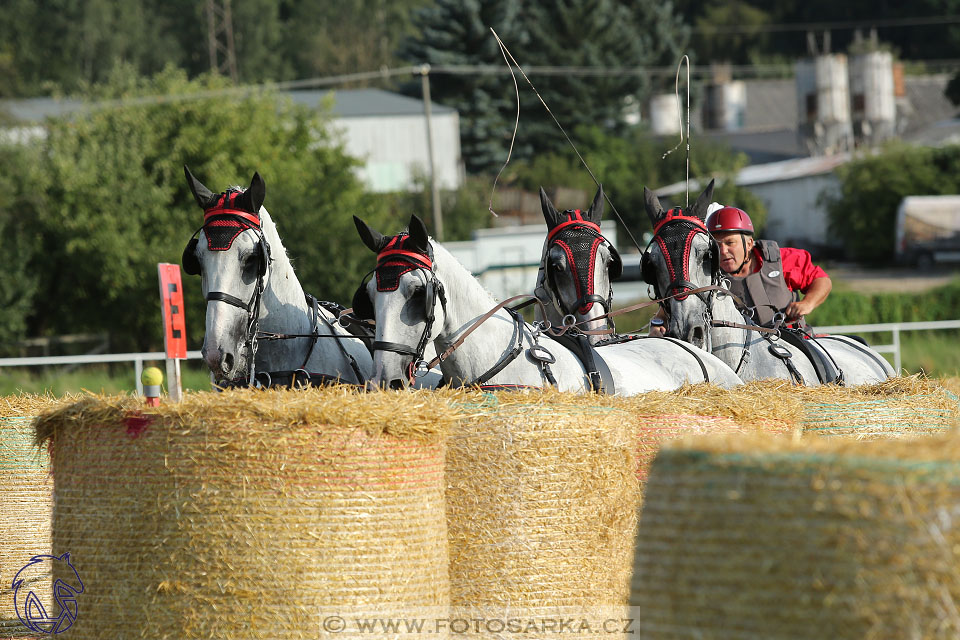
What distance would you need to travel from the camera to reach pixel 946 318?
26.9 metres

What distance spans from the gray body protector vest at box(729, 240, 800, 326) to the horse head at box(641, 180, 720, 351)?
1.19 meters

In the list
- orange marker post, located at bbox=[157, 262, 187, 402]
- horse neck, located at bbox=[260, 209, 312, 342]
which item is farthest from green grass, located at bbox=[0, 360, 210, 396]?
orange marker post, located at bbox=[157, 262, 187, 402]

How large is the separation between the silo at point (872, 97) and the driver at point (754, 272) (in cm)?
4651

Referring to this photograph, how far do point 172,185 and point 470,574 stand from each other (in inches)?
1200

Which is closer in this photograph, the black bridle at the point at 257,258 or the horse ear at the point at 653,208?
the black bridle at the point at 257,258

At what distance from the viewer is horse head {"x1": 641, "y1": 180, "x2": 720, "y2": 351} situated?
7.23 metres

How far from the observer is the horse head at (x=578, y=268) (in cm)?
700

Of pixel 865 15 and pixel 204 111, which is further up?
pixel 865 15

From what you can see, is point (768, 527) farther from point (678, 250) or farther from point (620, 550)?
point (678, 250)

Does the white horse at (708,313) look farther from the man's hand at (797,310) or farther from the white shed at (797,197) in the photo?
the white shed at (797,197)

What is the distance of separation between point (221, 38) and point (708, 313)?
70.8 m

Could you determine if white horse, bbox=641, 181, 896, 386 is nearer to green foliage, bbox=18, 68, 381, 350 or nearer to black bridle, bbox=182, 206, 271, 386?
black bridle, bbox=182, 206, 271, 386

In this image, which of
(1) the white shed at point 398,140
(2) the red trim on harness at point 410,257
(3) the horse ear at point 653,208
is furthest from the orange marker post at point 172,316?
(1) the white shed at point 398,140

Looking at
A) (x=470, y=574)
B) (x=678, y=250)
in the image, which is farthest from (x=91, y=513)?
(x=678, y=250)
